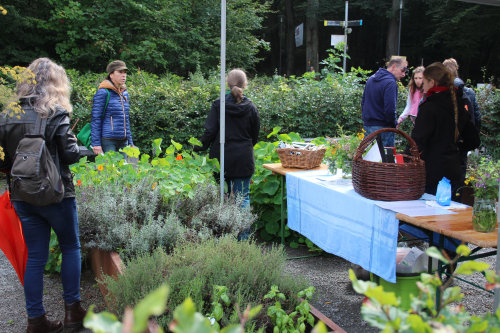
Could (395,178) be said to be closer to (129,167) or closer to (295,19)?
(129,167)

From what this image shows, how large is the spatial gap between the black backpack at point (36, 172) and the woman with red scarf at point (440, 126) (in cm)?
255

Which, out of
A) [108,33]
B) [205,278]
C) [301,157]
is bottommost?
[205,278]

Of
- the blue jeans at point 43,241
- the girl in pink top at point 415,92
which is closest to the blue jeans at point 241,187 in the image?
the blue jeans at point 43,241

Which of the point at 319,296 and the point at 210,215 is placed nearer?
the point at 319,296

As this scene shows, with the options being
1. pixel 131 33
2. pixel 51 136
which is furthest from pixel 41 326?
pixel 131 33

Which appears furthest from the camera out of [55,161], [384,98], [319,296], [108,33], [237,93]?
[108,33]

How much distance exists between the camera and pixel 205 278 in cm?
245

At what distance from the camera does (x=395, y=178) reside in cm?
299

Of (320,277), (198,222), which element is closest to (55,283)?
(198,222)

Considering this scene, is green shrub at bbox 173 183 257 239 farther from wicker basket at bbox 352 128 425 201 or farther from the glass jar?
the glass jar

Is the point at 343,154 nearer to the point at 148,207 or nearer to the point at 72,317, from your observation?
the point at 148,207

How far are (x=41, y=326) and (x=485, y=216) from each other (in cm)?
268

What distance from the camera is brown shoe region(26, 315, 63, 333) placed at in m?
2.88

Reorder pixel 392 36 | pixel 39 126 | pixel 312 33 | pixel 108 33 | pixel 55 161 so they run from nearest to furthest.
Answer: pixel 39 126
pixel 55 161
pixel 108 33
pixel 312 33
pixel 392 36
